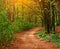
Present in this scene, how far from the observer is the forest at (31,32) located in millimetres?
17031

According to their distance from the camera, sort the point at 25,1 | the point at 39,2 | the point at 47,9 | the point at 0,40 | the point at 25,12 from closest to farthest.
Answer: the point at 0,40 < the point at 47,9 < the point at 39,2 < the point at 25,1 < the point at 25,12

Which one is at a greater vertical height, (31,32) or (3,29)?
(3,29)

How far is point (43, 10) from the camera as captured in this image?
90.0 feet

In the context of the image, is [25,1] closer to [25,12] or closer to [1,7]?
[25,12]

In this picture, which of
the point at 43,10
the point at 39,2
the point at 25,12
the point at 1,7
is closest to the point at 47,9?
the point at 43,10

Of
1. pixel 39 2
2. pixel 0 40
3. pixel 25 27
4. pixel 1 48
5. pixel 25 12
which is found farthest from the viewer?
pixel 25 12

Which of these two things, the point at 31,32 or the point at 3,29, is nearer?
the point at 3,29

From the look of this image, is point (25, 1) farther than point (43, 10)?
Yes

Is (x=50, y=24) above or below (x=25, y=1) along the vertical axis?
below

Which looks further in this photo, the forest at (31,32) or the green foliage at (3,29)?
the forest at (31,32)

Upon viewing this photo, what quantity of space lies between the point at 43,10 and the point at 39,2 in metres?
1.96

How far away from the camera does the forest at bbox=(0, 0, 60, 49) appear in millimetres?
17031

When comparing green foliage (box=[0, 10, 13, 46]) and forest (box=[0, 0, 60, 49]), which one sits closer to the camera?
green foliage (box=[0, 10, 13, 46])

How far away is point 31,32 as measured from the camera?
34281mm
